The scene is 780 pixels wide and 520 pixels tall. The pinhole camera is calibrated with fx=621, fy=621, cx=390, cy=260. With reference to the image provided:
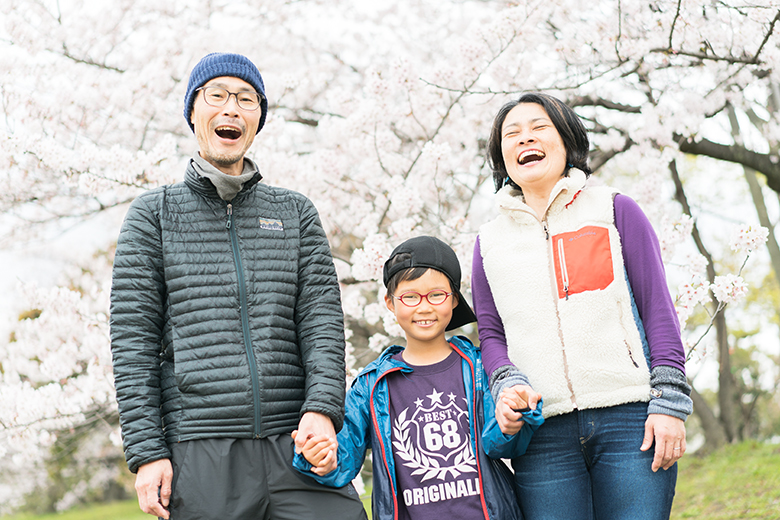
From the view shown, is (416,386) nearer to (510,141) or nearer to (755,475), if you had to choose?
(510,141)

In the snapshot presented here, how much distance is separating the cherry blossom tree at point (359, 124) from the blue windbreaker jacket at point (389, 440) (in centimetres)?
138

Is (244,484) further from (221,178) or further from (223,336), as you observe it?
(221,178)

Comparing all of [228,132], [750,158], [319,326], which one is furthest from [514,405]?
[750,158]

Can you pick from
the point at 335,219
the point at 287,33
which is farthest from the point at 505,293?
the point at 287,33

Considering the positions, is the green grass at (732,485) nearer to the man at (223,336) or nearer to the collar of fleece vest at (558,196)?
the man at (223,336)

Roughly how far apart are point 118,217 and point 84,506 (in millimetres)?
13570

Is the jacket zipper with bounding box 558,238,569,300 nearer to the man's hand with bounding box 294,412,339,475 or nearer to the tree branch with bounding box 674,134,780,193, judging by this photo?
the man's hand with bounding box 294,412,339,475

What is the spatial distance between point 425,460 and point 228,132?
1.26 metres

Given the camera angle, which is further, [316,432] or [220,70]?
[220,70]

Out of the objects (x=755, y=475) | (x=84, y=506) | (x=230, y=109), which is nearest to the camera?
(x=230, y=109)

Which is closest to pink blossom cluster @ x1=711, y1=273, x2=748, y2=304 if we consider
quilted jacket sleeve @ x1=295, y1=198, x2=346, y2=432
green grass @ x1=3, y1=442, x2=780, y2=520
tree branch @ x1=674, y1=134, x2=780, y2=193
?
quilted jacket sleeve @ x1=295, y1=198, x2=346, y2=432

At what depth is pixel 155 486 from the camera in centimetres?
171

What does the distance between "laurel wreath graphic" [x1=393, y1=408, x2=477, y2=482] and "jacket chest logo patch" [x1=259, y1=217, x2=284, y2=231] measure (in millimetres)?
781

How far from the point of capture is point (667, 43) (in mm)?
4391
